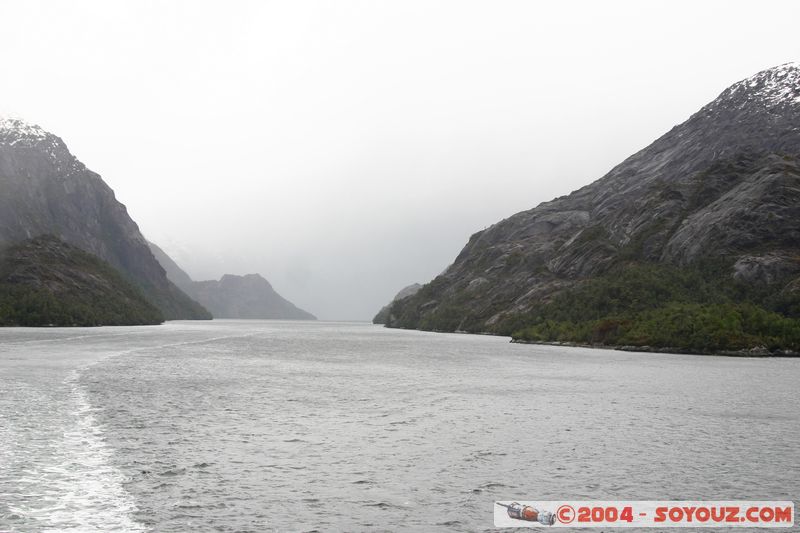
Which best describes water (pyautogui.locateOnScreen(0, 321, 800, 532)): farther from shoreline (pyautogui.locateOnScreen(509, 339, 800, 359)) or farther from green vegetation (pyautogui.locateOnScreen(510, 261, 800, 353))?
green vegetation (pyautogui.locateOnScreen(510, 261, 800, 353))

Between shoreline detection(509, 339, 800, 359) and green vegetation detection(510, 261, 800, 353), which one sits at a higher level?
green vegetation detection(510, 261, 800, 353)

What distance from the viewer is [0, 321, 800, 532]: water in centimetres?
2188

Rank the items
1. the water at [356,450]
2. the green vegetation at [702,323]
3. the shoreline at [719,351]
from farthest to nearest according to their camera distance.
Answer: the green vegetation at [702,323]
the shoreline at [719,351]
the water at [356,450]

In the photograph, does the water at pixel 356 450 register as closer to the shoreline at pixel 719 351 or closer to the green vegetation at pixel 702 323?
the shoreline at pixel 719 351

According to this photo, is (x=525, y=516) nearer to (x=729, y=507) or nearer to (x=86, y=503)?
(x=729, y=507)

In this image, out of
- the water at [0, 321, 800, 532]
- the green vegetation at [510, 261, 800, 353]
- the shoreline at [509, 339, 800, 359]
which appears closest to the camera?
the water at [0, 321, 800, 532]

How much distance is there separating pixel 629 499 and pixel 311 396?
3391cm

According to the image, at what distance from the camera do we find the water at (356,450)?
861 inches

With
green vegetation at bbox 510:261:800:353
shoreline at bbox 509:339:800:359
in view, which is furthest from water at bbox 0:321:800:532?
green vegetation at bbox 510:261:800:353

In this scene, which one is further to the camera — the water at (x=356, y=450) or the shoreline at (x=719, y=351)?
the shoreline at (x=719, y=351)

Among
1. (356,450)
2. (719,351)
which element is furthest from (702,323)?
(356,450)

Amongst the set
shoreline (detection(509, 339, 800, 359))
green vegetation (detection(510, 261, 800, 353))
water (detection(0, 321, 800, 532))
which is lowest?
shoreline (detection(509, 339, 800, 359))

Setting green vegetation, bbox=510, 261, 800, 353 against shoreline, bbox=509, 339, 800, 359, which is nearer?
shoreline, bbox=509, 339, 800, 359

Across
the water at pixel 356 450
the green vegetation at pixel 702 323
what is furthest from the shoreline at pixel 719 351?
the water at pixel 356 450
